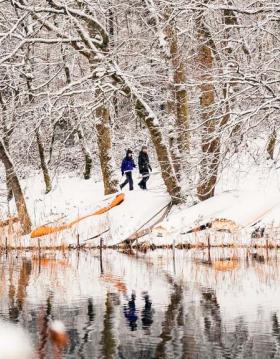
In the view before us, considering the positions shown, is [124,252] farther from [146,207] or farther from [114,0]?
[114,0]

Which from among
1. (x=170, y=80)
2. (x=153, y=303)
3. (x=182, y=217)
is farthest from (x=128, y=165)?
(x=153, y=303)

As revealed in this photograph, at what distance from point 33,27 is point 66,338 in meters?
16.6

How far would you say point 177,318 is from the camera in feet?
35.9

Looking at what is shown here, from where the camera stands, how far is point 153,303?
12.4 metres

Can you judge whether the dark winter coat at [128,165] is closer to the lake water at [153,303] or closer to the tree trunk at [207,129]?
the tree trunk at [207,129]

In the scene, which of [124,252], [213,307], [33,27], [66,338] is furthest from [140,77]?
[66,338]

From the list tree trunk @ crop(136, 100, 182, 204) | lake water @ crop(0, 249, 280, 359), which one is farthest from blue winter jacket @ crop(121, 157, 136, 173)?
lake water @ crop(0, 249, 280, 359)

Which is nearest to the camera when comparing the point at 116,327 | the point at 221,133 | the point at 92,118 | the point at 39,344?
the point at 39,344

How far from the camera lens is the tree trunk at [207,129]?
19156 millimetres

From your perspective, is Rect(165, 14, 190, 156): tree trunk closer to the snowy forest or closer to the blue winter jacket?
the snowy forest

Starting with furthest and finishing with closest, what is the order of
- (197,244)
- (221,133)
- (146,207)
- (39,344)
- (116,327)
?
(146,207) < (197,244) < (221,133) < (116,327) < (39,344)

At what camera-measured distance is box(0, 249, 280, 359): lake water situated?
916 cm

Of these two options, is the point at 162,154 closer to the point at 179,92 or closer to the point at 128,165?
the point at 179,92

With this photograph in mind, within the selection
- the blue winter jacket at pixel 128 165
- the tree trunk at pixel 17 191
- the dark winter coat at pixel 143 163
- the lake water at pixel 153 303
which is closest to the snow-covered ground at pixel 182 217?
the tree trunk at pixel 17 191
